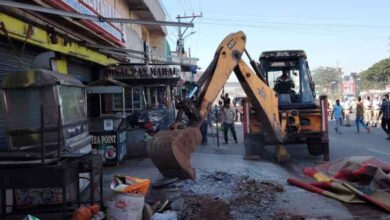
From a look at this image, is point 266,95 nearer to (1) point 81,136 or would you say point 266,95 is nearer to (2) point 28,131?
(1) point 81,136

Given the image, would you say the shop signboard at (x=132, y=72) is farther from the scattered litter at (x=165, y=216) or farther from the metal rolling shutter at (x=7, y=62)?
the scattered litter at (x=165, y=216)

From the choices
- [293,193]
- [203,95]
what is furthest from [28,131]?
[293,193]

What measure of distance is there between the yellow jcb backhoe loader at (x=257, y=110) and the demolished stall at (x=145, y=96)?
4.52 m

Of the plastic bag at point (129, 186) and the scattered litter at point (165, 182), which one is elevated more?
the plastic bag at point (129, 186)

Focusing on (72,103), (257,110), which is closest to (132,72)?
(257,110)

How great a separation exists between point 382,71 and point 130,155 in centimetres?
6506


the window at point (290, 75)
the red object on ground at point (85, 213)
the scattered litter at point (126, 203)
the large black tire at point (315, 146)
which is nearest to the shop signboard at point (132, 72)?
the window at point (290, 75)

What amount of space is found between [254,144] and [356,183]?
16.7 ft

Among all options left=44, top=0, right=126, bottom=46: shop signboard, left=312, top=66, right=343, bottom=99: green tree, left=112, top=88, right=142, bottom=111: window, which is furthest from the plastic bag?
left=312, top=66, right=343, bottom=99: green tree

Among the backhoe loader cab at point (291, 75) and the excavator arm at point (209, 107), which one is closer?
the excavator arm at point (209, 107)

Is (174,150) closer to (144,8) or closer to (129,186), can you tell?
(129,186)

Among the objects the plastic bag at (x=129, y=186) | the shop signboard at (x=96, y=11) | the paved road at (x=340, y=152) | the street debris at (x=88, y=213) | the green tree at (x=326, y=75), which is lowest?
the paved road at (x=340, y=152)

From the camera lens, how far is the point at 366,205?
7.85 metres

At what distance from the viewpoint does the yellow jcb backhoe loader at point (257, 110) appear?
8.34 m
